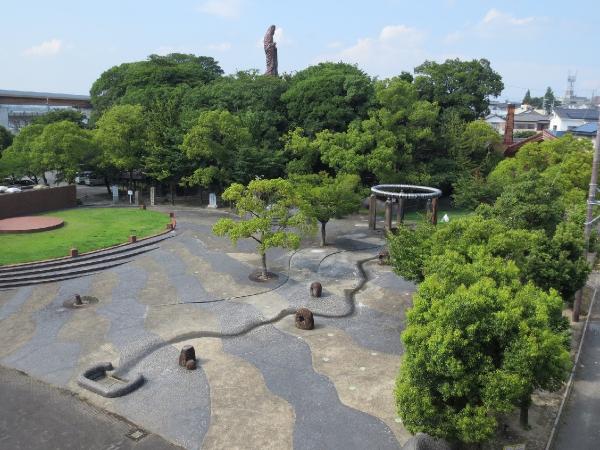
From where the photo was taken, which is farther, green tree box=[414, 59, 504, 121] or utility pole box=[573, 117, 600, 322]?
green tree box=[414, 59, 504, 121]

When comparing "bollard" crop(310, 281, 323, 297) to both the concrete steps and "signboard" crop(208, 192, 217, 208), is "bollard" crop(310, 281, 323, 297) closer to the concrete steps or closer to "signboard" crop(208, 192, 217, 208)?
the concrete steps

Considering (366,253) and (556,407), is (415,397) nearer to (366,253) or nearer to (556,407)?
(556,407)

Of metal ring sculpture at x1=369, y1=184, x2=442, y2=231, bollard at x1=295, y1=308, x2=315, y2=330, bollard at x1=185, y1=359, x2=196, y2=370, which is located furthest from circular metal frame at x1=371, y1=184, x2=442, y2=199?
bollard at x1=185, y1=359, x2=196, y2=370

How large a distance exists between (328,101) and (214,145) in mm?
10562

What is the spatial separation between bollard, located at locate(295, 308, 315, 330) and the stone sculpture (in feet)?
133

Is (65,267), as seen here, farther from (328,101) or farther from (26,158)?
(328,101)

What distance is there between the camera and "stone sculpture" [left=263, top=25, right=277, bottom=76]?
5481cm

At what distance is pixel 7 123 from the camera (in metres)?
72.2

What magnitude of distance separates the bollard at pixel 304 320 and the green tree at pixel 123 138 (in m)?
25.6

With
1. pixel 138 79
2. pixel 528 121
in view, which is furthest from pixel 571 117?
pixel 138 79

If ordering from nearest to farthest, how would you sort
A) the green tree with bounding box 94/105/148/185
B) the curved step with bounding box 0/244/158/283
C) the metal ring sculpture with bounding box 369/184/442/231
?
the curved step with bounding box 0/244/158/283, the metal ring sculpture with bounding box 369/184/442/231, the green tree with bounding box 94/105/148/185

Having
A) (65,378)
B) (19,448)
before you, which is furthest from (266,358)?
(19,448)

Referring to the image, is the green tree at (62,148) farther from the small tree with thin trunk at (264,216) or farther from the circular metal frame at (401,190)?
the circular metal frame at (401,190)

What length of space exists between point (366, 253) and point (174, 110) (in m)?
23.7
